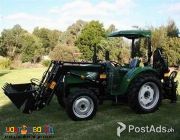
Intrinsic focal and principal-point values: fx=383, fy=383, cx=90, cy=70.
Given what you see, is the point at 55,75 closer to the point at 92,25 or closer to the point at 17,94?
the point at 17,94

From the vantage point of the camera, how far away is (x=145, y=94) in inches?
409

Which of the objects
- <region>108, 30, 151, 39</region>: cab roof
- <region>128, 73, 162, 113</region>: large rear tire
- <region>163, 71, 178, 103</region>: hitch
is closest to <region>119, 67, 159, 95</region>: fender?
<region>128, 73, 162, 113</region>: large rear tire

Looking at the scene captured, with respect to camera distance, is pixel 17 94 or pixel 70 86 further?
pixel 70 86

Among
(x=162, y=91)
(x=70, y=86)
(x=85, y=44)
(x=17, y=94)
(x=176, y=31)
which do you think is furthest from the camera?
(x=85, y=44)

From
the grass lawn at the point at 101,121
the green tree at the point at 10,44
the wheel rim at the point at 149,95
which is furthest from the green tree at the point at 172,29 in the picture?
the wheel rim at the point at 149,95

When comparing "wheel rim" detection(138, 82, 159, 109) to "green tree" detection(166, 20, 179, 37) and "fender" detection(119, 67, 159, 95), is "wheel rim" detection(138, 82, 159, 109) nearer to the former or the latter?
"fender" detection(119, 67, 159, 95)

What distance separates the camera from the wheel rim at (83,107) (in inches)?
369

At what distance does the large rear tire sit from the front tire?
43.9 inches

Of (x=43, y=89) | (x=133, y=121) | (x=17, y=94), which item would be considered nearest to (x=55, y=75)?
(x=43, y=89)

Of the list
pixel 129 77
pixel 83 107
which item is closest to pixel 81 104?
pixel 83 107

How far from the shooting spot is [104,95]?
10.4 metres

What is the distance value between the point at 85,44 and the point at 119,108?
44075 millimetres

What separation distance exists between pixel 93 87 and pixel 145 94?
4.68ft

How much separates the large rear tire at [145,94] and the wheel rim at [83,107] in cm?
116
